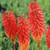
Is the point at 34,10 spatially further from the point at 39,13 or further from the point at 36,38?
the point at 36,38

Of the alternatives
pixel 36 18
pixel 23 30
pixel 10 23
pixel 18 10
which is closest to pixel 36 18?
pixel 36 18

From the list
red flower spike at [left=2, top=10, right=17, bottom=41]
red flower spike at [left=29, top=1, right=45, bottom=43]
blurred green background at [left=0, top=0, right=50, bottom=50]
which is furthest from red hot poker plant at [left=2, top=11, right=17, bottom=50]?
blurred green background at [left=0, top=0, right=50, bottom=50]

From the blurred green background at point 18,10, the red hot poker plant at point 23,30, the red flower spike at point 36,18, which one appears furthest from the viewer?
the blurred green background at point 18,10

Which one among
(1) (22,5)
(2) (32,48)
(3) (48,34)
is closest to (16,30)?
(3) (48,34)

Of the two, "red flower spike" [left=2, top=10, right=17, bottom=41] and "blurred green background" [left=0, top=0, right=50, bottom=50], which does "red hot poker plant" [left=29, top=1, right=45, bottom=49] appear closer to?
"red flower spike" [left=2, top=10, right=17, bottom=41]

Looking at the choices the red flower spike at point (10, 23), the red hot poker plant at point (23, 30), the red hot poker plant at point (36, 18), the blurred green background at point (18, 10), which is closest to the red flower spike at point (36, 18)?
the red hot poker plant at point (36, 18)

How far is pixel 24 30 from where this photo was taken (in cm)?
→ 325

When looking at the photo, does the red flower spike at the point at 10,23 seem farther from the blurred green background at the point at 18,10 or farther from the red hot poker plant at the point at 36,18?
the blurred green background at the point at 18,10

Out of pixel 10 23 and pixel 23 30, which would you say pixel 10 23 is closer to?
pixel 10 23

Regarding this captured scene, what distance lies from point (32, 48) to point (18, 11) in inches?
70.5

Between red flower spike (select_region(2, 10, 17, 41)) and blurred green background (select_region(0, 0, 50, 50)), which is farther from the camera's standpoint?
blurred green background (select_region(0, 0, 50, 50))

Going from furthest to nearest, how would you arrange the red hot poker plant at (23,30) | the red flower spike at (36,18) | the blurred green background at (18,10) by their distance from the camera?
the blurred green background at (18,10), the red flower spike at (36,18), the red hot poker plant at (23,30)

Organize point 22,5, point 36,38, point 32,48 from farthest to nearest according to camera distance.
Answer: point 22,5, point 32,48, point 36,38

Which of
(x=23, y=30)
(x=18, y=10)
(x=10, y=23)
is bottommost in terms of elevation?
(x=23, y=30)
